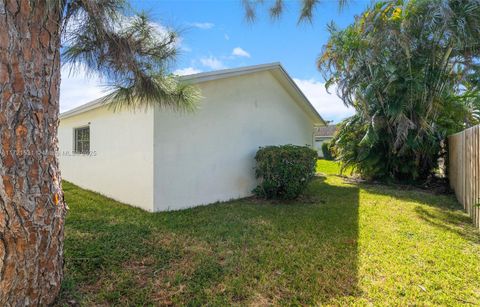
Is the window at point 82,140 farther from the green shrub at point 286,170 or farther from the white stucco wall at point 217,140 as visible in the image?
the green shrub at point 286,170

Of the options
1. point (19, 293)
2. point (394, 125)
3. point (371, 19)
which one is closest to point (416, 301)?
point (19, 293)

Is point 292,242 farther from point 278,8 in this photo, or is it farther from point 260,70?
point 260,70

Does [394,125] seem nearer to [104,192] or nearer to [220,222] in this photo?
[220,222]

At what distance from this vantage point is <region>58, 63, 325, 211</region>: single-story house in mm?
5969

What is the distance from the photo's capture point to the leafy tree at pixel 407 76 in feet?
25.2

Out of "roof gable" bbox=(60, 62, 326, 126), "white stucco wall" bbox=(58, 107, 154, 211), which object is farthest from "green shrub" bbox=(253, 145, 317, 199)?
"white stucco wall" bbox=(58, 107, 154, 211)

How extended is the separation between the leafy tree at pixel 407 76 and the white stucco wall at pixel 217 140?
109 inches

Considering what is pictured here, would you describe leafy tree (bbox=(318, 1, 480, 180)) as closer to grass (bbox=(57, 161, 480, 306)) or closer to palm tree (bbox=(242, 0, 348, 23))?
grass (bbox=(57, 161, 480, 306))

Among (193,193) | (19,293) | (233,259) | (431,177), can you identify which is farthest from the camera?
(431,177)

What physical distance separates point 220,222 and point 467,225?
496 cm

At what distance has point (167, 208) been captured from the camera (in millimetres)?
5969

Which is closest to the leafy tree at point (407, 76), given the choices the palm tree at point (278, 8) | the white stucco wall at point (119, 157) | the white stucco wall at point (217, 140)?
the white stucco wall at point (217, 140)

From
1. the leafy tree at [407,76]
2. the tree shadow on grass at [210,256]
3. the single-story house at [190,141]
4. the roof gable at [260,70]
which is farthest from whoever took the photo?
the leafy tree at [407,76]

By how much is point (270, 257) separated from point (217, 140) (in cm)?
399
